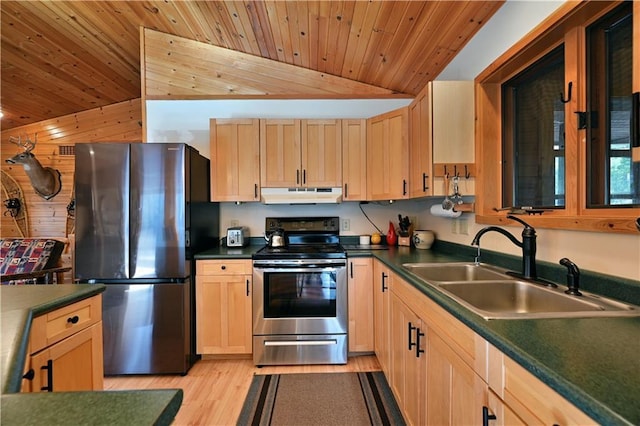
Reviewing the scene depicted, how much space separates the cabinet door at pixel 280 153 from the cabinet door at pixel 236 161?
6cm

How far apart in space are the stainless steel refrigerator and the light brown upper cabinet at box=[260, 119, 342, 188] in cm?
75

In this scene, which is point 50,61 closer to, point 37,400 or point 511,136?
point 37,400

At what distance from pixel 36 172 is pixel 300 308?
4692 millimetres

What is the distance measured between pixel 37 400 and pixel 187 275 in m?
1.86

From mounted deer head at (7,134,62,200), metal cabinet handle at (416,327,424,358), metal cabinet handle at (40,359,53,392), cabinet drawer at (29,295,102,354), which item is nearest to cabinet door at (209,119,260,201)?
cabinet drawer at (29,295,102,354)

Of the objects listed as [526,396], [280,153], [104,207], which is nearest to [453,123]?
[280,153]

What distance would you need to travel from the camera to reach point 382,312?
2184mm

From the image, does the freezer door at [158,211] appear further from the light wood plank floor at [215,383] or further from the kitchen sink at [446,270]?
the kitchen sink at [446,270]

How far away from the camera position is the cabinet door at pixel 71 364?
1085 mm

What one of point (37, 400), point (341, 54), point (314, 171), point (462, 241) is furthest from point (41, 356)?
point (341, 54)

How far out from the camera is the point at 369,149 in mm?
2729

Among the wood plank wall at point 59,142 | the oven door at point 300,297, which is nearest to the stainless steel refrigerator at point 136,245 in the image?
the oven door at point 300,297

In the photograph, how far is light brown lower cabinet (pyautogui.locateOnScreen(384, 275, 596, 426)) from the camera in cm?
67

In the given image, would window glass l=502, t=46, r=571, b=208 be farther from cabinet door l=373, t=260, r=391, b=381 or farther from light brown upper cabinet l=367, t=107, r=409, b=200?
cabinet door l=373, t=260, r=391, b=381
